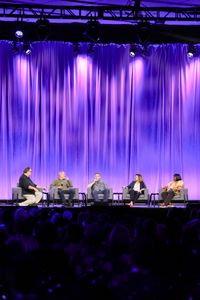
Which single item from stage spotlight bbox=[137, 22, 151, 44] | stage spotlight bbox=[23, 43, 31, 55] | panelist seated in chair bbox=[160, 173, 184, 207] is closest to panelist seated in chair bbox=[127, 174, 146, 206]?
panelist seated in chair bbox=[160, 173, 184, 207]

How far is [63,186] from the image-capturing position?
662 inches

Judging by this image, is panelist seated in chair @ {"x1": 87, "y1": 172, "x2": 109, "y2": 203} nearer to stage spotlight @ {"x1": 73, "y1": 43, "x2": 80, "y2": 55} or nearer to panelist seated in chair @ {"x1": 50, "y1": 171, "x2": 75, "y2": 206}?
panelist seated in chair @ {"x1": 50, "y1": 171, "x2": 75, "y2": 206}

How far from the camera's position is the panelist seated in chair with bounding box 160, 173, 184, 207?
16328 mm

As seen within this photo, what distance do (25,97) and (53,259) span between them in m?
14.4

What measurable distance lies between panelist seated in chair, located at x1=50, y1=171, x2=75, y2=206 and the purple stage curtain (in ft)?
4.33

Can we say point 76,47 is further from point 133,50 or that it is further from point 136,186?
point 136,186

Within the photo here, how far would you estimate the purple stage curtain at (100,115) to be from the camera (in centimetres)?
1803

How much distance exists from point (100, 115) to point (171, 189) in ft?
10.7

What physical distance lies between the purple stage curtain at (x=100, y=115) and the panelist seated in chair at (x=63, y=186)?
1.32m

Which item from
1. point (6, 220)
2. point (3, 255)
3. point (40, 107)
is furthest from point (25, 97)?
point (3, 255)

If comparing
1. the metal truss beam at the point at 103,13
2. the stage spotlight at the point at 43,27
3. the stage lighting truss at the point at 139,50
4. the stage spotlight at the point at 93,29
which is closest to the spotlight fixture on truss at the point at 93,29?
the stage spotlight at the point at 93,29

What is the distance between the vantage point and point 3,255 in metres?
4.30

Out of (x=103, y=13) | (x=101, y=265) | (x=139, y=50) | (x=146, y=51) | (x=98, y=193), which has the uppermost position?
(x=103, y=13)

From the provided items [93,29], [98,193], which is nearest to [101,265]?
[93,29]
